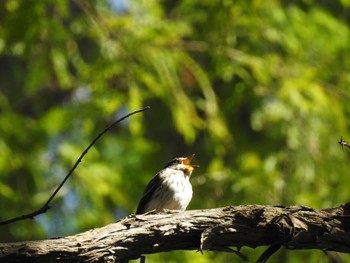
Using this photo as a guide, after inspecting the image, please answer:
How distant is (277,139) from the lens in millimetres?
11086

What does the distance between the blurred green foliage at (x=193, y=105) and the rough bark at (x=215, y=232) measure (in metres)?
3.83

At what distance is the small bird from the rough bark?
2.30m

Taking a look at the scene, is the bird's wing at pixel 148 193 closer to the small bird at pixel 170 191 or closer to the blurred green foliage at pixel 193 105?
the small bird at pixel 170 191

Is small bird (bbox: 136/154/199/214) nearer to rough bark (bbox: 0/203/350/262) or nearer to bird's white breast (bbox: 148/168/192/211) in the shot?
bird's white breast (bbox: 148/168/192/211)

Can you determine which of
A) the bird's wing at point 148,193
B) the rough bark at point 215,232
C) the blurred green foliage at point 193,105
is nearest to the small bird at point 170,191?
the bird's wing at point 148,193

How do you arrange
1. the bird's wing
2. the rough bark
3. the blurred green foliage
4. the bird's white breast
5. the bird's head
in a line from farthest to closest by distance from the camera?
1. the blurred green foliage
2. the bird's head
3. the bird's wing
4. the bird's white breast
5. the rough bark

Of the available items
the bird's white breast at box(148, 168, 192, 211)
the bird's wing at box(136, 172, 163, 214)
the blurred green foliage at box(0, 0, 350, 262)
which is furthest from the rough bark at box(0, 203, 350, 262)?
the blurred green foliage at box(0, 0, 350, 262)

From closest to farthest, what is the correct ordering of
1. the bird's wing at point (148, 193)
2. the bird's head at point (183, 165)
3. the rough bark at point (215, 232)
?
1. the rough bark at point (215, 232)
2. the bird's wing at point (148, 193)
3. the bird's head at point (183, 165)

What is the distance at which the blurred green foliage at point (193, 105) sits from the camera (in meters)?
8.78

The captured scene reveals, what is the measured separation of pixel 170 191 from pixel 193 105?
3.05m

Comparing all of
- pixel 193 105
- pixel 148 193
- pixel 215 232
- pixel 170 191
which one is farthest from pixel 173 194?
pixel 193 105

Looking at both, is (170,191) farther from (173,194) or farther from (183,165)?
(183,165)

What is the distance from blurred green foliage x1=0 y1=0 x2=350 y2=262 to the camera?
8.78m

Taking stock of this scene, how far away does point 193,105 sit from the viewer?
9859 mm
